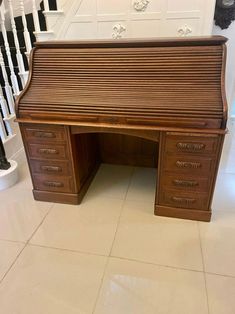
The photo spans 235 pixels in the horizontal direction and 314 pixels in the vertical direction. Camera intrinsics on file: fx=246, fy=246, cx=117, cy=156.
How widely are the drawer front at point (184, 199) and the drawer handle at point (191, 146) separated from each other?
1.09 feet

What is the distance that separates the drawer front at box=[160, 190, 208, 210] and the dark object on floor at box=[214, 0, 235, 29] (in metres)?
1.38

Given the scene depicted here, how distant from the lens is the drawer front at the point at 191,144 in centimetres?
142

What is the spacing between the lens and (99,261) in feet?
4.76

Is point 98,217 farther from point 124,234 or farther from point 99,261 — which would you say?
point 99,261

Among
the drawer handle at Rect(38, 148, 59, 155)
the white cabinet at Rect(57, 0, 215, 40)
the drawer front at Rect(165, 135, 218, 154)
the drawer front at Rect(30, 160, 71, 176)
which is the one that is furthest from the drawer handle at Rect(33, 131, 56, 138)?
the white cabinet at Rect(57, 0, 215, 40)

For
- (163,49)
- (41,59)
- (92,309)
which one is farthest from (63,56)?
(92,309)

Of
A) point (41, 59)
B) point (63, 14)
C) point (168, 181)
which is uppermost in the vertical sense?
point (63, 14)

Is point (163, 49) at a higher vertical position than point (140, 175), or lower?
higher

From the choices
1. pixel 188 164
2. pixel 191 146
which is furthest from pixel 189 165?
pixel 191 146

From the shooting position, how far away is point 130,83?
5.05 ft

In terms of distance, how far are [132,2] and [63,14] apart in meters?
0.63

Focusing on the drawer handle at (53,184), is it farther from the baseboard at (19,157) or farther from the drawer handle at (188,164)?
the drawer handle at (188,164)

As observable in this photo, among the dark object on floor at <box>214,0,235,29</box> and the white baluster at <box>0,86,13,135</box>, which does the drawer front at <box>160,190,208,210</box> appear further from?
the white baluster at <box>0,86,13,135</box>

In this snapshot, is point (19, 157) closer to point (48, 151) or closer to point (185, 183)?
point (48, 151)
